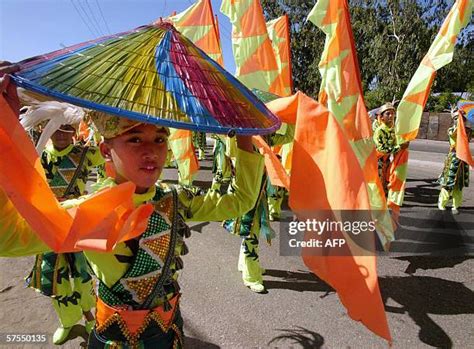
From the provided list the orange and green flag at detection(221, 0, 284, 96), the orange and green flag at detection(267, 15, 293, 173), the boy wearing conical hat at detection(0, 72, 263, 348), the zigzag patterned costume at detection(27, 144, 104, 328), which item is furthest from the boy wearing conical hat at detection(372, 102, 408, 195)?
the boy wearing conical hat at detection(0, 72, 263, 348)

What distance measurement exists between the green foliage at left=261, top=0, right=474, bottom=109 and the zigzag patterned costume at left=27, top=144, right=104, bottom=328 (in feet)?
77.4

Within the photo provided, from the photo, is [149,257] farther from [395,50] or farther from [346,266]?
[395,50]

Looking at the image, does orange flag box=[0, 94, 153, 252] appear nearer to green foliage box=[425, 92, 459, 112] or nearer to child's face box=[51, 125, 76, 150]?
child's face box=[51, 125, 76, 150]

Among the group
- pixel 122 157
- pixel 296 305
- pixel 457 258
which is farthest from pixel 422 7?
pixel 122 157

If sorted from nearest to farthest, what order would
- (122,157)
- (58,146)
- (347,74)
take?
(122,157)
(347,74)
(58,146)

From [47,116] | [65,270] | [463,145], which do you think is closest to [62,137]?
[65,270]

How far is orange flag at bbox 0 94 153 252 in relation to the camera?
105 centimetres

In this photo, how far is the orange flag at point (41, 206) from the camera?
1.05 meters

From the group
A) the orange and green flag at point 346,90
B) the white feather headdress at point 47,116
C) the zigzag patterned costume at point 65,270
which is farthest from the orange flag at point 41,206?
the orange and green flag at point 346,90

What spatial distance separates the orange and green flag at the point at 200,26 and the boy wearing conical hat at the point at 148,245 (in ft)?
9.56

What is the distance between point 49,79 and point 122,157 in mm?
434

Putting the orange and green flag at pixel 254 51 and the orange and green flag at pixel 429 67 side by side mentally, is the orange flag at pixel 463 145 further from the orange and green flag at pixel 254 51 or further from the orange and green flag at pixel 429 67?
the orange and green flag at pixel 254 51

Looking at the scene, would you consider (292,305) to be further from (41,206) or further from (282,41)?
(282,41)

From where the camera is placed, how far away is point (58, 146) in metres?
3.04
